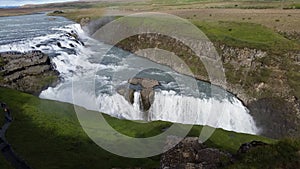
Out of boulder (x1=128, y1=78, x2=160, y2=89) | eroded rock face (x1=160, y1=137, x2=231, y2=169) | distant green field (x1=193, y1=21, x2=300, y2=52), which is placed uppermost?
distant green field (x1=193, y1=21, x2=300, y2=52)

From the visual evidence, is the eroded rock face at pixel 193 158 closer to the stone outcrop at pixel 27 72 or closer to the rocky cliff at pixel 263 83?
the rocky cliff at pixel 263 83

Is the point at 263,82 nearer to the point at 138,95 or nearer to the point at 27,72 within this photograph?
the point at 138,95

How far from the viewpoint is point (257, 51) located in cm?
5384

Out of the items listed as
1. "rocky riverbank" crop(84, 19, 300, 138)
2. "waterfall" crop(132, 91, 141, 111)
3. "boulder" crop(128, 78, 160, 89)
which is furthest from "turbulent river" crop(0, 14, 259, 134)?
"rocky riverbank" crop(84, 19, 300, 138)

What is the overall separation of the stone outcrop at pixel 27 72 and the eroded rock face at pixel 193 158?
35.7 metres

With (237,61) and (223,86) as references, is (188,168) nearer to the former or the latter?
(223,86)

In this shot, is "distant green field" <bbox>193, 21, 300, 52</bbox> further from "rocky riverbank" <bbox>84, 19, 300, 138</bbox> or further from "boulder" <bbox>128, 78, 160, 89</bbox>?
"boulder" <bbox>128, 78, 160, 89</bbox>

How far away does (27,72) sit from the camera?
53.7 m

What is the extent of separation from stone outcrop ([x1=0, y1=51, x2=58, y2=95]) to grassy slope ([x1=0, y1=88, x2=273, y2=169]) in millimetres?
5882

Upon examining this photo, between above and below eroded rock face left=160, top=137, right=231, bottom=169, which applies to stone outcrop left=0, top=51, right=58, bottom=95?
below

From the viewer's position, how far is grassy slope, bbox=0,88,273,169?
29.5 meters

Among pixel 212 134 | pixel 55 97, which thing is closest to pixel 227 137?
pixel 212 134

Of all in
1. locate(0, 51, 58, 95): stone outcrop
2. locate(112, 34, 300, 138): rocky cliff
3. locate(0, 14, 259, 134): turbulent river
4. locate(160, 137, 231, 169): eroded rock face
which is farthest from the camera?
locate(0, 51, 58, 95): stone outcrop

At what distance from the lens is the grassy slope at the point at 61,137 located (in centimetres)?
2953
